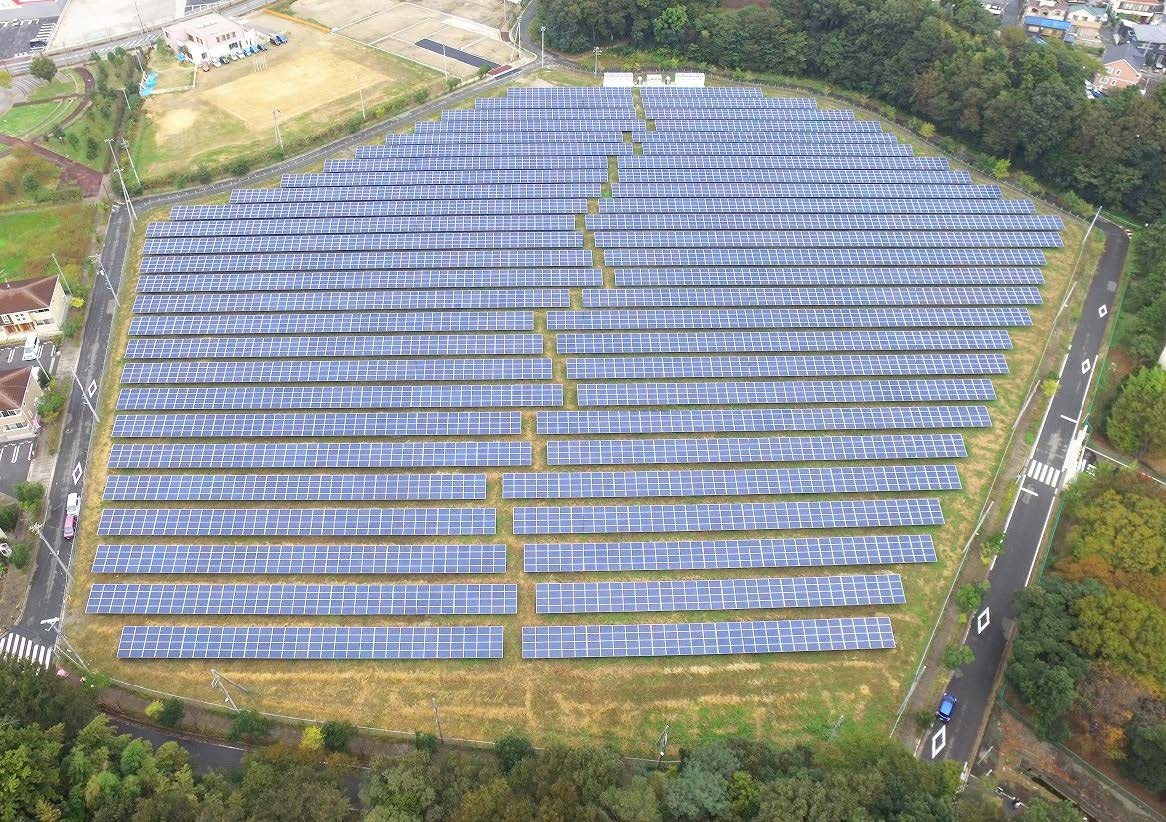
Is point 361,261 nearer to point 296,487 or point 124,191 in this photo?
point 296,487

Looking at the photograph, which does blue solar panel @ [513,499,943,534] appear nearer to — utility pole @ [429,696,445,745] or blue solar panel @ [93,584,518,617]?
blue solar panel @ [93,584,518,617]

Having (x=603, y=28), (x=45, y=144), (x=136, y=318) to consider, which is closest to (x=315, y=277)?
(x=136, y=318)

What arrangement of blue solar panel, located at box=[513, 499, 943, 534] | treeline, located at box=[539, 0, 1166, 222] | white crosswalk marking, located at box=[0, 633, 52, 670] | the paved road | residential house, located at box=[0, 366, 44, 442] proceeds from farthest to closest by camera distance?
treeline, located at box=[539, 0, 1166, 222], residential house, located at box=[0, 366, 44, 442], blue solar panel, located at box=[513, 499, 943, 534], white crosswalk marking, located at box=[0, 633, 52, 670], the paved road

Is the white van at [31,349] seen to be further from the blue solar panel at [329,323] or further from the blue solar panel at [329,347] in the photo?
the blue solar panel at [329,347]

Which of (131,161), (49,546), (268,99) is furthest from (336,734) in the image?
(268,99)

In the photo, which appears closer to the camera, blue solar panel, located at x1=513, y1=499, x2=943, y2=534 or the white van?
blue solar panel, located at x1=513, y1=499, x2=943, y2=534

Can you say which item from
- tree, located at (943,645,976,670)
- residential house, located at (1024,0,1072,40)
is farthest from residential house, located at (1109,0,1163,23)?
tree, located at (943,645,976,670)
